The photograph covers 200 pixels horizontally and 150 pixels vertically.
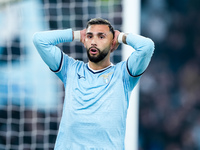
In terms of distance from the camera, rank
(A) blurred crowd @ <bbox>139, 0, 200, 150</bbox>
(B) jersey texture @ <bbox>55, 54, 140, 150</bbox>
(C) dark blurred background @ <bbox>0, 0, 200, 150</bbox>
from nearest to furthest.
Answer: (B) jersey texture @ <bbox>55, 54, 140, 150</bbox>, (C) dark blurred background @ <bbox>0, 0, 200, 150</bbox>, (A) blurred crowd @ <bbox>139, 0, 200, 150</bbox>

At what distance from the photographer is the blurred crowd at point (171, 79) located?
561 centimetres

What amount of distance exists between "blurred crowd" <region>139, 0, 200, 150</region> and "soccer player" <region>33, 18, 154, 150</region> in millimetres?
3084

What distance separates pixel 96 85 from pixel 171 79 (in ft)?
11.1

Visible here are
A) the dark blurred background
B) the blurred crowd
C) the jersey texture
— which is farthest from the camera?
the blurred crowd

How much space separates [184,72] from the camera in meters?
5.88

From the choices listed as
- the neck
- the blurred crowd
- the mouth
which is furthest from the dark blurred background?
the mouth

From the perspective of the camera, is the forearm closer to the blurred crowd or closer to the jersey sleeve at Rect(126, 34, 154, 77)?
the jersey sleeve at Rect(126, 34, 154, 77)

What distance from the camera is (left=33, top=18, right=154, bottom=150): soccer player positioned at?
99.5 inches

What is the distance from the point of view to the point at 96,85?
2631 millimetres

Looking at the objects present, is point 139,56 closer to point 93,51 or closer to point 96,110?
point 93,51

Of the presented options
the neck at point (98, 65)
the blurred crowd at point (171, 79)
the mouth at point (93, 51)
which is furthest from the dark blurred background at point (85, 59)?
the mouth at point (93, 51)

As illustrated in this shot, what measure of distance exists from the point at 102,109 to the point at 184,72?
3.55m

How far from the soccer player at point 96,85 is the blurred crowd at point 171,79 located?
3.08 metres

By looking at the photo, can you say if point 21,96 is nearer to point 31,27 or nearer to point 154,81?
point 31,27
